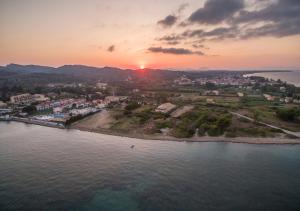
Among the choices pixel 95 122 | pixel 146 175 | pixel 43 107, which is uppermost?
pixel 43 107

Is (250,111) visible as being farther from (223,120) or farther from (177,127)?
(177,127)

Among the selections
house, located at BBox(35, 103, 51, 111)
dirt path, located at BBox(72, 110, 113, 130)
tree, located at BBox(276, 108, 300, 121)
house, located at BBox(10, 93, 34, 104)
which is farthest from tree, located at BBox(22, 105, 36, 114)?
tree, located at BBox(276, 108, 300, 121)

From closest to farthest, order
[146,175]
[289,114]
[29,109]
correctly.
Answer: [146,175], [289,114], [29,109]

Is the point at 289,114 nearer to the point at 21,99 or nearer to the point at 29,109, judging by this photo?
the point at 29,109

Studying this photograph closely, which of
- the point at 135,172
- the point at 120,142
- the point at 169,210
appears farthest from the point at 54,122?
the point at 169,210

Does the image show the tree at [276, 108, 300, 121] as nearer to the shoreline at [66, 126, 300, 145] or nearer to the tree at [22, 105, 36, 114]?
the shoreline at [66, 126, 300, 145]

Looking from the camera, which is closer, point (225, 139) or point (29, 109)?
point (225, 139)

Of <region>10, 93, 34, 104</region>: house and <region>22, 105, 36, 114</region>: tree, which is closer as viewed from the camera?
<region>22, 105, 36, 114</region>: tree

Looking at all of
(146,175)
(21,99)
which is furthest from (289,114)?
(21,99)
